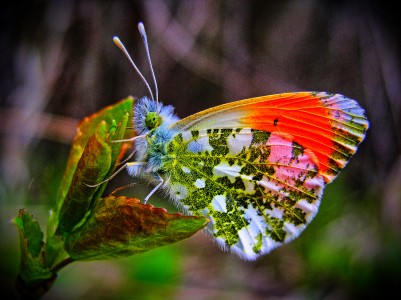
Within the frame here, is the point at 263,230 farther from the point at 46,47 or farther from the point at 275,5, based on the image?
the point at 275,5

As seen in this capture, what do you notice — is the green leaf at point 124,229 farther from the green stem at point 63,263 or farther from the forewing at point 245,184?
the forewing at point 245,184

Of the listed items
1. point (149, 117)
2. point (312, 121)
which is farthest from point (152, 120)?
point (312, 121)

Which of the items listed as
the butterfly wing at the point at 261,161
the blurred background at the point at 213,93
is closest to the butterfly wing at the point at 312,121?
the butterfly wing at the point at 261,161

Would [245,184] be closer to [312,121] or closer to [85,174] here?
[312,121]

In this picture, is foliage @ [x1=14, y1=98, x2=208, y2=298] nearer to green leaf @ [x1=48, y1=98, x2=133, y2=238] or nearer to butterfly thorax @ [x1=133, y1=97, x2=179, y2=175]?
green leaf @ [x1=48, y1=98, x2=133, y2=238]

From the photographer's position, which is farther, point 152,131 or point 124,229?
point 152,131

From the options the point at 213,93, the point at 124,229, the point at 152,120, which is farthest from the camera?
the point at 213,93
